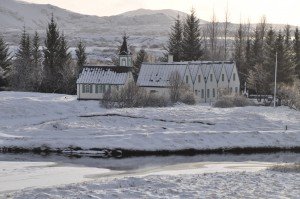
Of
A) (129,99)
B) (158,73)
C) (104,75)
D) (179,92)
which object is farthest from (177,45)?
(129,99)

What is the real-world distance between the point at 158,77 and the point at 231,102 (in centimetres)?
1198

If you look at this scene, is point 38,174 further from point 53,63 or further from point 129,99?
point 53,63

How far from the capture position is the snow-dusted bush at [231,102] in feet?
190

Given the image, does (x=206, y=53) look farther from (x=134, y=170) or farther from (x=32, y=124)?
(x=134, y=170)

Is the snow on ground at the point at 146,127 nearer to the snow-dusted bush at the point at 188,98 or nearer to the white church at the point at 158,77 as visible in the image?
the snow-dusted bush at the point at 188,98

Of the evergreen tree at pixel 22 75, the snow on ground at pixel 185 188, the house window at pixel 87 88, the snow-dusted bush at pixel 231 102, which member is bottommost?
the snow on ground at pixel 185 188

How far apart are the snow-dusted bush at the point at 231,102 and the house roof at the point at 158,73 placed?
334 inches

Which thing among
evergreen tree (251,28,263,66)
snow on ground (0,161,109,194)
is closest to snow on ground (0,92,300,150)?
snow on ground (0,161,109,194)

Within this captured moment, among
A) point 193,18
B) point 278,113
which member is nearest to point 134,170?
point 278,113

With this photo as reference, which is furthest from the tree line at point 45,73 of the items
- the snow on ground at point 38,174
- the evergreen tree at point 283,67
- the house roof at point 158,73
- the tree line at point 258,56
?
the snow on ground at point 38,174

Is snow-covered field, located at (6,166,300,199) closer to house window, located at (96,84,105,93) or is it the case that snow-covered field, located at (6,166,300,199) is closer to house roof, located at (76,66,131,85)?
house roof, located at (76,66,131,85)

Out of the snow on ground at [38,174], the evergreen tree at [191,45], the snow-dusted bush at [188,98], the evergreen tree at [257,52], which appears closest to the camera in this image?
the snow on ground at [38,174]

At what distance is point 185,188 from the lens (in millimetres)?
22109

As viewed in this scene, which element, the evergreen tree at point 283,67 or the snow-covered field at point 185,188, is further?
the evergreen tree at point 283,67
